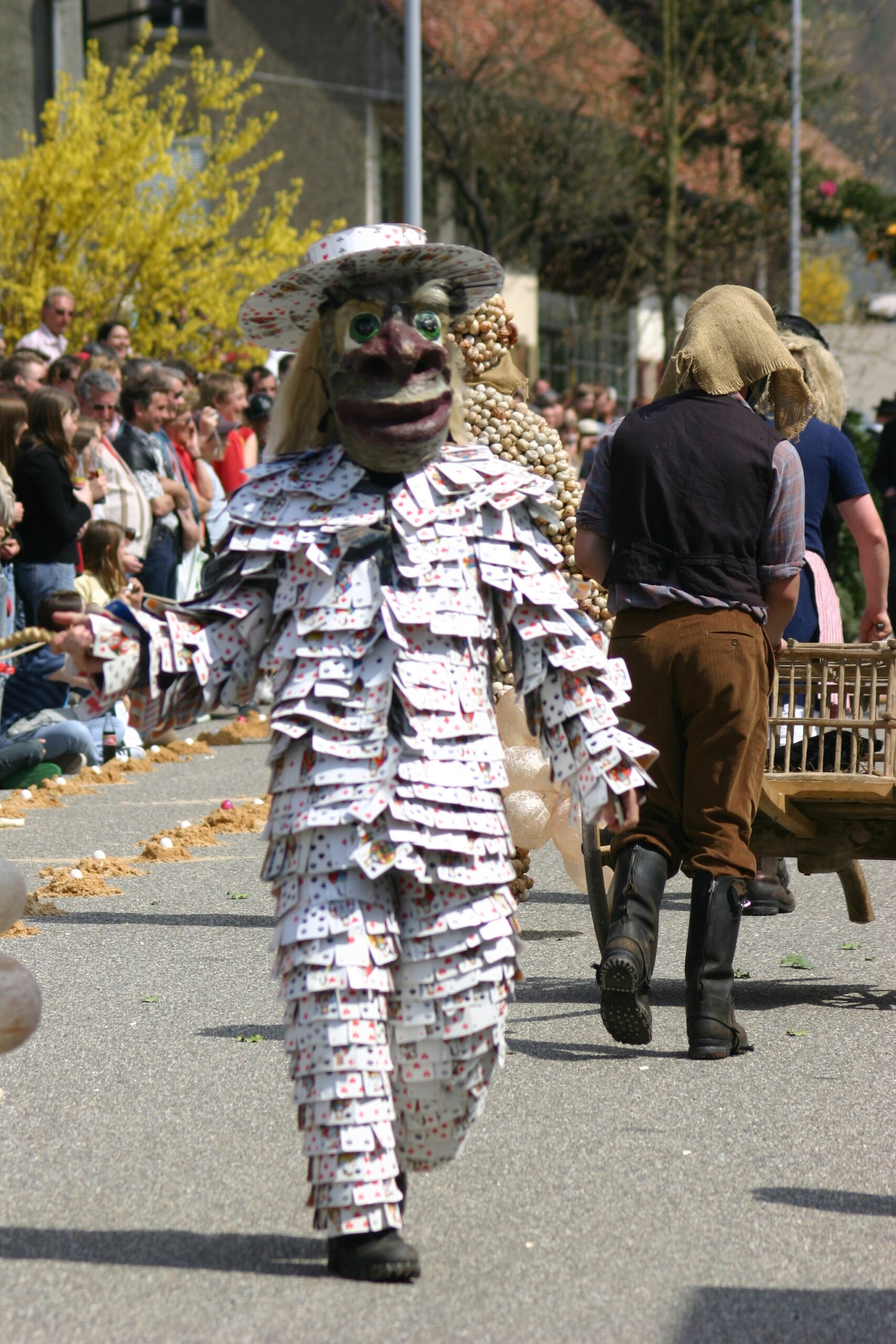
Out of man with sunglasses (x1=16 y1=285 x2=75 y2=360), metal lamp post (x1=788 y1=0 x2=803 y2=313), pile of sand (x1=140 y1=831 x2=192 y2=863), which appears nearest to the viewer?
pile of sand (x1=140 y1=831 x2=192 y2=863)

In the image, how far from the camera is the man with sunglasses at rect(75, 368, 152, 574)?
1191 cm

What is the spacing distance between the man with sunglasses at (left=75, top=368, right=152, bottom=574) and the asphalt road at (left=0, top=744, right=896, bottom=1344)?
210 inches

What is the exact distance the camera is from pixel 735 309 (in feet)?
18.4

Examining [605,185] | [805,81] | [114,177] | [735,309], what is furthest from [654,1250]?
[805,81]

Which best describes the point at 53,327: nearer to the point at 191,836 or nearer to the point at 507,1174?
the point at 191,836

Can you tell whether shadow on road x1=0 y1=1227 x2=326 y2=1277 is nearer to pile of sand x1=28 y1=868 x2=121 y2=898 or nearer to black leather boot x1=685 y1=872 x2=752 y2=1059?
black leather boot x1=685 y1=872 x2=752 y2=1059

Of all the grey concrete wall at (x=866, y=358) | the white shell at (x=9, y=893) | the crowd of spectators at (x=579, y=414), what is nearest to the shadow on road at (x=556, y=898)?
the white shell at (x=9, y=893)

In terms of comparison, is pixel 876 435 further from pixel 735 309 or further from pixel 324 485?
pixel 324 485

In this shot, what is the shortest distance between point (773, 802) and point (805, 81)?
27.7 m

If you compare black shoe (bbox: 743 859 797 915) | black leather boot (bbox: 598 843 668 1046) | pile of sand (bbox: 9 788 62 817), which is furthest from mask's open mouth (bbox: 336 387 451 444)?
pile of sand (bbox: 9 788 62 817)

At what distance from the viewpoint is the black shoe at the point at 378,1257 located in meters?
3.78

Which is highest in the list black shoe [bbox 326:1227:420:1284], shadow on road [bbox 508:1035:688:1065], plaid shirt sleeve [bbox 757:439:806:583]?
plaid shirt sleeve [bbox 757:439:806:583]

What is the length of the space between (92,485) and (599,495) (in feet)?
20.4

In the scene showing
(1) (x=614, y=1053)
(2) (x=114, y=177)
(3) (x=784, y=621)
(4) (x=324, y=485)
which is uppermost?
(2) (x=114, y=177)
